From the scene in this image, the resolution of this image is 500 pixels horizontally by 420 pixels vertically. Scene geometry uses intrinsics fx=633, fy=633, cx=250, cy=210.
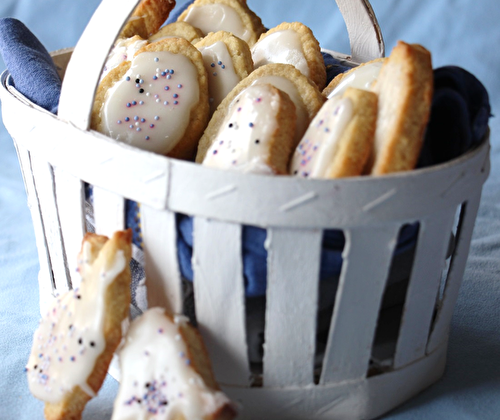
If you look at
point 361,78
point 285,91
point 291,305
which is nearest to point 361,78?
point 361,78

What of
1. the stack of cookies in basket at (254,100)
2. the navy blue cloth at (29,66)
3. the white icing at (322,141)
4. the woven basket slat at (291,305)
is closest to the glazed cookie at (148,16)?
the stack of cookies in basket at (254,100)

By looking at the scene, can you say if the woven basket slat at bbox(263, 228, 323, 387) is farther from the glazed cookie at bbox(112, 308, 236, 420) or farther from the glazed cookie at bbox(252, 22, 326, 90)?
the glazed cookie at bbox(252, 22, 326, 90)

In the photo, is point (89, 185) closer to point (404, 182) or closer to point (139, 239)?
point (139, 239)

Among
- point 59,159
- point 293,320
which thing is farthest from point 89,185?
point 293,320

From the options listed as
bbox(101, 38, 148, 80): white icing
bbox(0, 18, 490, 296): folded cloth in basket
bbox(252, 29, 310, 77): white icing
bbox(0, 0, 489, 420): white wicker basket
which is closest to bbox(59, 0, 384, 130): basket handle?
bbox(0, 0, 489, 420): white wicker basket

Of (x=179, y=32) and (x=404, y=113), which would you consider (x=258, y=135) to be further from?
(x=179, y=32)

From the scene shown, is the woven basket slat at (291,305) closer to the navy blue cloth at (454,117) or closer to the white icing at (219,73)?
the navy blue cloth at (454,117)
